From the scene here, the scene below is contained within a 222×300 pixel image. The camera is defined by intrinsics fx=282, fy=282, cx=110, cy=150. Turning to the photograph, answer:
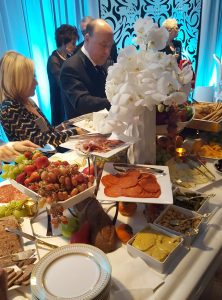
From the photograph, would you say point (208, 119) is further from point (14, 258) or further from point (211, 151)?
point (14, 258)

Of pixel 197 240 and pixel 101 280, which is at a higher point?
pixel 101 280

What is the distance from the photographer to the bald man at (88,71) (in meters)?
2.23

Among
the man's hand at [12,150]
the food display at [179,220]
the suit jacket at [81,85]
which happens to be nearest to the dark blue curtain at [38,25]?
the suit jacket at [81,85]

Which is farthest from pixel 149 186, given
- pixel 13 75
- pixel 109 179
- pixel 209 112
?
pixel 13 75

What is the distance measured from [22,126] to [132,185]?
1.12m

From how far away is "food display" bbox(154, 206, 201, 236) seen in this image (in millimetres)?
835

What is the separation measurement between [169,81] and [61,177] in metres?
0.45

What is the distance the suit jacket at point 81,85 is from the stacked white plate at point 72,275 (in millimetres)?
1600

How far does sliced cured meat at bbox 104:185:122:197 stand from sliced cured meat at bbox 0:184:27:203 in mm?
375

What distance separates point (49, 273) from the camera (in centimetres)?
62

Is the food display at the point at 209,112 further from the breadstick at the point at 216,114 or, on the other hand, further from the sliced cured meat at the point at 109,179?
the sliced cured meat at the point at 109,179

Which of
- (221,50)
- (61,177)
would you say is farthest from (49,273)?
(221,50)

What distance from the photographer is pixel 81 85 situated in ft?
7.56

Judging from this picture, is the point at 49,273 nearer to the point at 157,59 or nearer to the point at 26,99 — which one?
the point at 157,59
